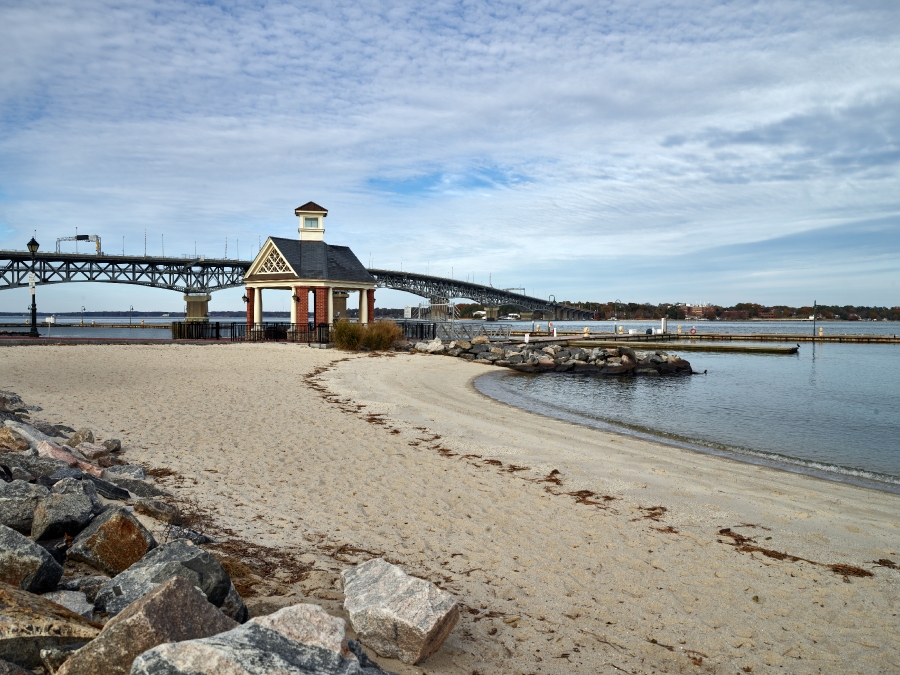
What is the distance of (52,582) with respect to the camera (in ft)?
11.7

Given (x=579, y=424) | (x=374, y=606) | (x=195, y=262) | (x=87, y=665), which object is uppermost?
(x=195, y=262)

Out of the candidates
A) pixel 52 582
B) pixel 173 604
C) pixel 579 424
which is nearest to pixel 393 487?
pixel 52 582

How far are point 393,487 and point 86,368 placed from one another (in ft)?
49.8

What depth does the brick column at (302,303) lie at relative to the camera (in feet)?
120

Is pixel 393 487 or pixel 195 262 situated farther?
pixel 195 262

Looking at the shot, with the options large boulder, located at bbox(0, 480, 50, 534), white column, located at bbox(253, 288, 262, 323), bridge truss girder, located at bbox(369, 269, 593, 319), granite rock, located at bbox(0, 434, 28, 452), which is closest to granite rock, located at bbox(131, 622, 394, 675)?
large boulder, located at bbox(0, 480, 50, 534)

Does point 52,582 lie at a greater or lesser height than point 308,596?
greater

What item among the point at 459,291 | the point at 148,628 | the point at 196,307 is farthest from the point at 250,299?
the point at 459,291

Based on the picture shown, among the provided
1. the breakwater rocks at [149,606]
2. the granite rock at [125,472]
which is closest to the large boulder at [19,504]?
the breakwater rocks at [149,606]

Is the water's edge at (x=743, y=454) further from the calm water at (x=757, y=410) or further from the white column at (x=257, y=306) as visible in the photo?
the white column at (x=257, y=306)

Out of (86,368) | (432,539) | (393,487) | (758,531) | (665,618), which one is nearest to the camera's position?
(665,618)

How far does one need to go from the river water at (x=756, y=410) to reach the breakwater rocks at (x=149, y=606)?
33.1ft

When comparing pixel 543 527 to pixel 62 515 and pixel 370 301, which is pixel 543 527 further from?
pixel 370 301

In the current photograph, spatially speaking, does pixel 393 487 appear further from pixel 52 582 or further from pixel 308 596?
pixel 52 582
